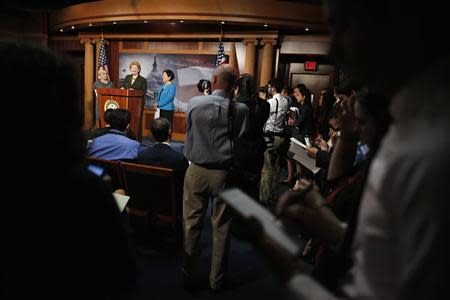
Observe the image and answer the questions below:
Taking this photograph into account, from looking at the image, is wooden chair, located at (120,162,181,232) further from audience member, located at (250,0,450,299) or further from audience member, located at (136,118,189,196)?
audience member, located at (250,0,450,299)

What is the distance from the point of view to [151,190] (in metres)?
2.63

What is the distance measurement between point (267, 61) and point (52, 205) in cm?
689

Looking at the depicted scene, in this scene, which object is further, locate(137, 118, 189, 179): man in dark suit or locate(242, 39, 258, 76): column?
locate(242, 39, 258, 76): column

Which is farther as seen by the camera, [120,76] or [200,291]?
[120,76]

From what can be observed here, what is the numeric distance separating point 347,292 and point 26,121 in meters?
0.74

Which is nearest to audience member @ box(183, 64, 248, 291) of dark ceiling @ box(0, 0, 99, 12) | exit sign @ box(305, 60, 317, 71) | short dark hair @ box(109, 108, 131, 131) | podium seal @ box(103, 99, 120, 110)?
short dark hair @ box(109, 108, 131, 131)

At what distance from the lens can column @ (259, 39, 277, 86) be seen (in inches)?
280

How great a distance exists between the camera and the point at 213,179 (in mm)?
2254

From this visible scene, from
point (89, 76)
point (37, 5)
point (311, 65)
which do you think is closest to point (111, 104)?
point (89, 76)

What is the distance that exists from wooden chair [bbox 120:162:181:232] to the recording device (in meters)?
1.63

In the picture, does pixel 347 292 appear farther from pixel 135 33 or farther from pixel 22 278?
pixel 135 33

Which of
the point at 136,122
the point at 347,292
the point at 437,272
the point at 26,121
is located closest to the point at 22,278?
the point at 26,121

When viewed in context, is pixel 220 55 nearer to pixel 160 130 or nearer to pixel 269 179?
pixel 269 179

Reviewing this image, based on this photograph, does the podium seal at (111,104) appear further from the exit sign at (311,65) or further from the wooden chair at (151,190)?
the exit sign at (311,65)
